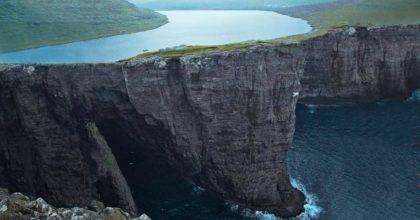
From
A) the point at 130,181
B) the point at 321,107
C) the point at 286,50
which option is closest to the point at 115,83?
the point at 130,181

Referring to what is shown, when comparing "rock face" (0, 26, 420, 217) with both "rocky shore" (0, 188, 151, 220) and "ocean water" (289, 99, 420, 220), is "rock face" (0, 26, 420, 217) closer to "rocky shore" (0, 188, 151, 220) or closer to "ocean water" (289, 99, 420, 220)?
"ocean water" (289, 99, 420, 220)

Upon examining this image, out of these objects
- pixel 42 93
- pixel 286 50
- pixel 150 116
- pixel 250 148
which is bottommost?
pixel 250 148

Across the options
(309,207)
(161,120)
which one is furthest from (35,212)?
(309,207)

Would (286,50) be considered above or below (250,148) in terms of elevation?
above

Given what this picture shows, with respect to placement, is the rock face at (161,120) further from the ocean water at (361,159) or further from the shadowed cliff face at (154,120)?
the ocean water at (361,159)

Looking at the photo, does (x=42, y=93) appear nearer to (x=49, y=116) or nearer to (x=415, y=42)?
(x=49, y=116)

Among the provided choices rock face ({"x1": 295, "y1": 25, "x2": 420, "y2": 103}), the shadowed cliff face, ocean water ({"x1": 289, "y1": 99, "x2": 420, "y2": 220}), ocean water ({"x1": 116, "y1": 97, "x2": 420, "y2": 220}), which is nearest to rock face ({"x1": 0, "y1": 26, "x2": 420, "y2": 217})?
the shadowed cliff face
